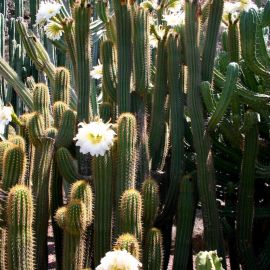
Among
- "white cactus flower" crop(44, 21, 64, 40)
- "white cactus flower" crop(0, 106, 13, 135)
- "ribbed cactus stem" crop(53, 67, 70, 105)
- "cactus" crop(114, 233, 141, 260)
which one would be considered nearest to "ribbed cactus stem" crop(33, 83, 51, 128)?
"ribbed cactus stem" crop(53, 67, 70, 105)

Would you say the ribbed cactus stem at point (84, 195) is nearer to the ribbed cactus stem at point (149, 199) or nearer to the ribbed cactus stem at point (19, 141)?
the ribbed cactus stem at point (149, 199)

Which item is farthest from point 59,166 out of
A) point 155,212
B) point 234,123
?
point 234,123

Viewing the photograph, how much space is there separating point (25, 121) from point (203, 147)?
3.31ft

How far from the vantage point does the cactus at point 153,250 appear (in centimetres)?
318

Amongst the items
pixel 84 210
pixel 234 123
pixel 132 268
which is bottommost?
pixel 132 268

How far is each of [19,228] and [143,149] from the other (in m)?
0.92

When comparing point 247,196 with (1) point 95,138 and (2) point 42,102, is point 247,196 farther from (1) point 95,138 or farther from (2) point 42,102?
(2) point 42,102

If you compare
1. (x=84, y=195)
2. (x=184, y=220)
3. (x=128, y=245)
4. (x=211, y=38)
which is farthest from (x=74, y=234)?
(x=211, y=38)

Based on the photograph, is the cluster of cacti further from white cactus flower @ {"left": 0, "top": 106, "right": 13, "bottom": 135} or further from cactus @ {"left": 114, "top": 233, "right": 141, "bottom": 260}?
cactus @ {"left": 114, "top": 233, "right": 141, "bottom": 260}

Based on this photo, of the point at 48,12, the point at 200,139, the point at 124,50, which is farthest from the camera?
the point at 48,12

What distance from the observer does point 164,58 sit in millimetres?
3781

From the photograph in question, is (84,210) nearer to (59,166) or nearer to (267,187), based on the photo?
(59,166)

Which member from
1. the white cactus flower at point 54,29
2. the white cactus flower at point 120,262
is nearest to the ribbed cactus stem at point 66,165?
the white cactus flower at point 120,262

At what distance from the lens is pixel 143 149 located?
12.0 feet
